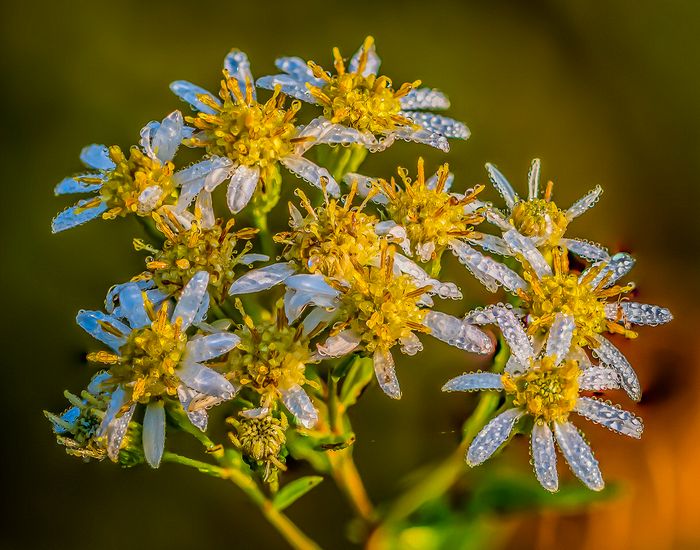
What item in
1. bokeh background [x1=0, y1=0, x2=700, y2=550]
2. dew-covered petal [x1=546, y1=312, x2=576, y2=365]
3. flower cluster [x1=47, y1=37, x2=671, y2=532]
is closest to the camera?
flower cluster [x1=47, y1=37, x2=671, y2=532]

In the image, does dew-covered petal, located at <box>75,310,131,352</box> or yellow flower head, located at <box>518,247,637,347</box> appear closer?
dew-covered petal, located at <box>75,310,131,352</box>

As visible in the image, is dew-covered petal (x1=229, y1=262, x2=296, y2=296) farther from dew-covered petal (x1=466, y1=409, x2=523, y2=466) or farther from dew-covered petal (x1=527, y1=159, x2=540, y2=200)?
dew-covered petal (x1=527, y1=159, x2=540, y2=200)

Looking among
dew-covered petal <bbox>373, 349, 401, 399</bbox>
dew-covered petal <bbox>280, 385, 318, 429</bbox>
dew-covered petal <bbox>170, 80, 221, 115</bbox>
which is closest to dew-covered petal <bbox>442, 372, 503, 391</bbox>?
dew-covered petal <bbox>373, 349, 401, 399</bbox>

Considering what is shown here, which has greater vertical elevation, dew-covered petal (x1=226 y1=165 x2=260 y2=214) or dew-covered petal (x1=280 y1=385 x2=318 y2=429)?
dew-covered petal (x1=226 y1=165 x2=260 y2=214)

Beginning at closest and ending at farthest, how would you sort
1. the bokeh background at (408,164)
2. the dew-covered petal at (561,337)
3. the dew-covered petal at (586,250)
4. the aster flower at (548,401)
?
the aster flower at (548,401), the dew-covered petal at (561,337), the dew-covered petal at (586,250), the bokeh background at (408,164)

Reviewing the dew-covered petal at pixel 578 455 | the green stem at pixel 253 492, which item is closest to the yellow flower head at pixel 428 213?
the dew-covered petal at pixel 578 455

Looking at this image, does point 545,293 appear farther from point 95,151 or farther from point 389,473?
point 95,151

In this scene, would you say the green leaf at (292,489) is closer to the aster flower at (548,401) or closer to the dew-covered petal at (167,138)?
the aster flower at (548,401)

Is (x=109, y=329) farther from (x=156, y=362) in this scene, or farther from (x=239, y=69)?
(x=239, y=69)
